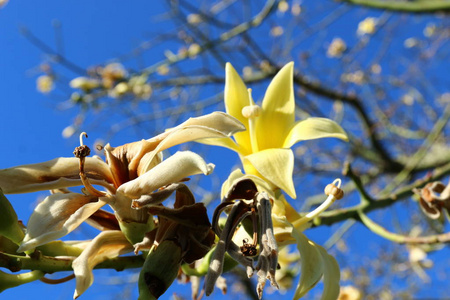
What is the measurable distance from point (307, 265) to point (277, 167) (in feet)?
0.75

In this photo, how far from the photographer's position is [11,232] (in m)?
0.85

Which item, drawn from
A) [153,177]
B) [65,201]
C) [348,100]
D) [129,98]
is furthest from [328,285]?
[129,98]

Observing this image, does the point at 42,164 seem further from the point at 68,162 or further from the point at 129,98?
the point at 129,98

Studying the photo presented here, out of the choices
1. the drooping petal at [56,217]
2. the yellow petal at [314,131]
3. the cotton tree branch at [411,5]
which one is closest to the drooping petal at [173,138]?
the drooping petal at [56,217]

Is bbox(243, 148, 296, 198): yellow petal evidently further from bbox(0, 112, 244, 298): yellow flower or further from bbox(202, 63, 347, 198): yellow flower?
bbox(0, 112, 244, 298): yellow flower

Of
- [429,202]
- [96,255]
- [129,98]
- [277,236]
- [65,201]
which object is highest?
[129,98]

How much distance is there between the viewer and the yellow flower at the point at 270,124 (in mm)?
1207

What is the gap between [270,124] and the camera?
1410 millimetres

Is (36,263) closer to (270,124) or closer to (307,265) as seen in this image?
(307,265)

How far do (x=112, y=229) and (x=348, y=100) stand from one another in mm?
3647

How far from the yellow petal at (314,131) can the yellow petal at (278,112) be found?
8cm

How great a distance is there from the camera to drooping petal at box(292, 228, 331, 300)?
92cm

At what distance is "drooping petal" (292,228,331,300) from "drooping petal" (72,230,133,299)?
1.16ft

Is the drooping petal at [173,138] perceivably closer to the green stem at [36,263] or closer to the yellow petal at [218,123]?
the yellow petal at [218,123]
